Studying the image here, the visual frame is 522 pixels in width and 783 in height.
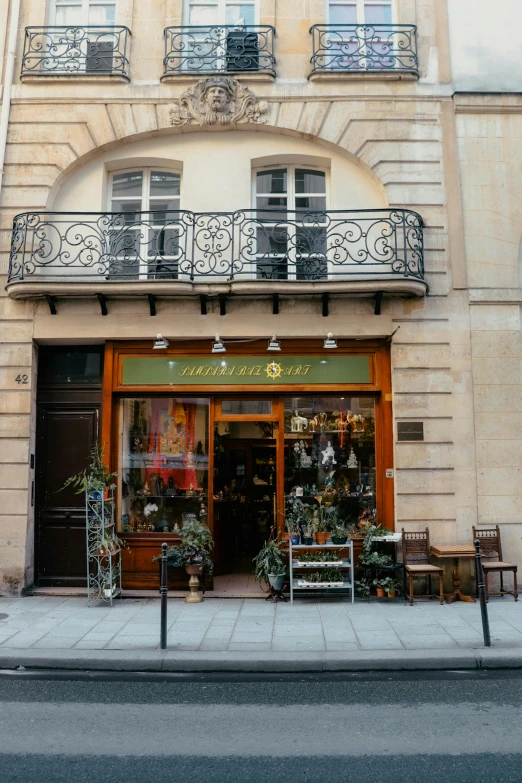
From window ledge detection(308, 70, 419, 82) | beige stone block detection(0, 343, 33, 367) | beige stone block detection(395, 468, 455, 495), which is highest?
window ledge detection(308, 70, 419, 82)

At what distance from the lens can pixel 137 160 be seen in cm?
1062

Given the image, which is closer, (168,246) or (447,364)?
(447,364)

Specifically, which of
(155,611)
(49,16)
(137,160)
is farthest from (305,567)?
(49,16)

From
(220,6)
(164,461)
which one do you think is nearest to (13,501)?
(164,461)

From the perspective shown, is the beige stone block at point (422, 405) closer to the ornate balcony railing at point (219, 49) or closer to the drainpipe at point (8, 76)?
the ornate balcony railing at point (219, 49)

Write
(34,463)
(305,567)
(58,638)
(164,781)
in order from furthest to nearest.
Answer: (34,463)
(305,567)
(58,638)
(164,781)

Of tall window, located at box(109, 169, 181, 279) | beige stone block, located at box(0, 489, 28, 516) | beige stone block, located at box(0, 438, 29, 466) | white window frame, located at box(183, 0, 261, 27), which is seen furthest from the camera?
white window frame, located at box(183, 0, 261, 27)

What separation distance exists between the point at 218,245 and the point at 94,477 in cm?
404

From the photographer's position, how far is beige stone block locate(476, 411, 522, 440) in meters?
9.62

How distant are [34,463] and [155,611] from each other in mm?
3181

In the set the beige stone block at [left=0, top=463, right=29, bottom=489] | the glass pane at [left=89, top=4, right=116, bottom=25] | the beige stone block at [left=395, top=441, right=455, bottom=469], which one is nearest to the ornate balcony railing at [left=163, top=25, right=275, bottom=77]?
the glass pane at [left=89, top=4, right=116, bottom=25]

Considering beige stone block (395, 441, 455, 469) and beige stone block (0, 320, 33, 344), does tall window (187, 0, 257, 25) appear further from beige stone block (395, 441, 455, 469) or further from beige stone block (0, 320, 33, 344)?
beige stone block (395, 441, 455, 469)

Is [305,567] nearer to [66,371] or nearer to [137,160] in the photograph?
[66,371]

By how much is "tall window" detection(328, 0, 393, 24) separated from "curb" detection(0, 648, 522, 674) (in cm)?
1011
